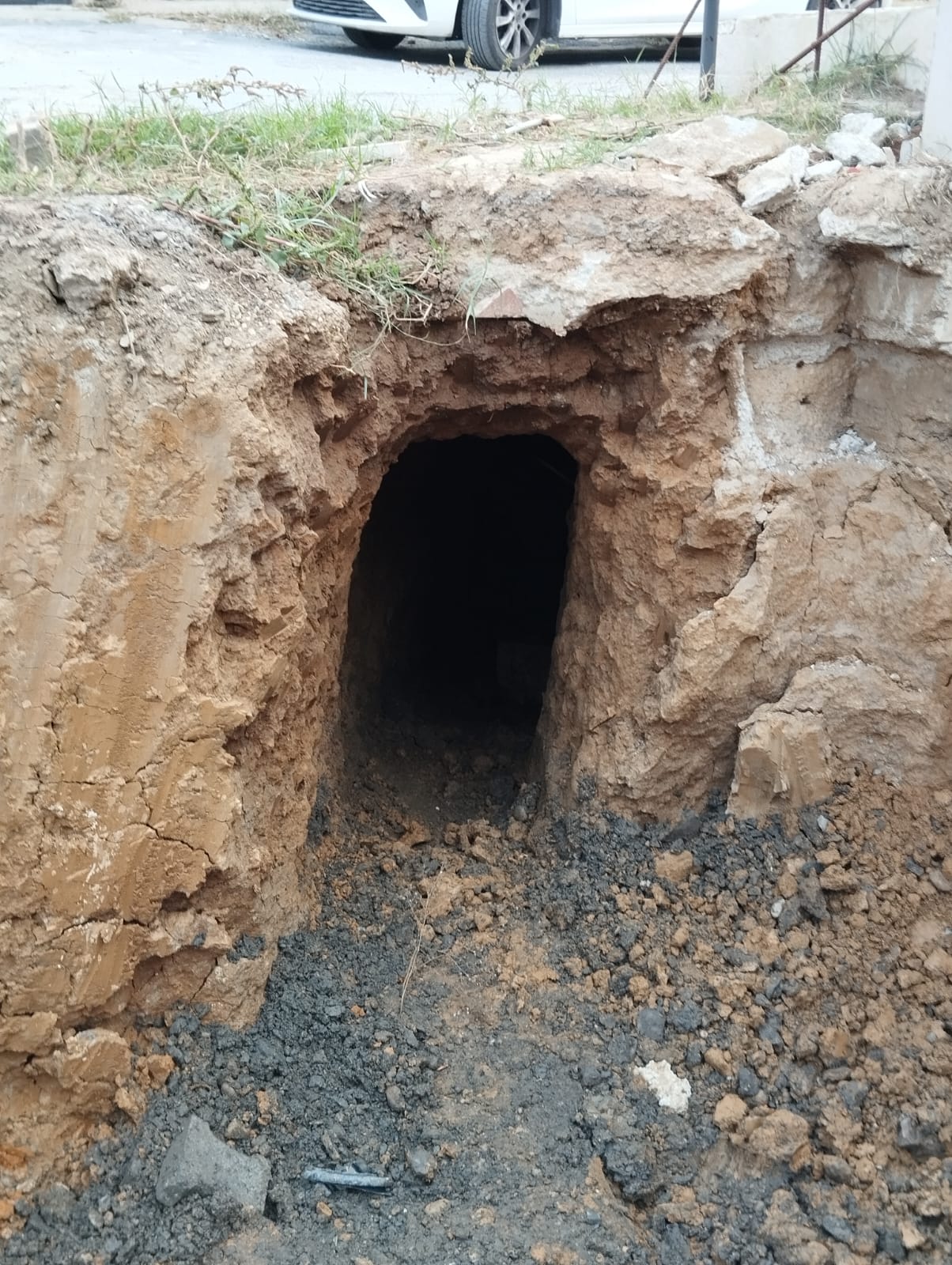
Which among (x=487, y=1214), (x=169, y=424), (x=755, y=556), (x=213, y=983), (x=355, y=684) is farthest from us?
(x=355, y=684)

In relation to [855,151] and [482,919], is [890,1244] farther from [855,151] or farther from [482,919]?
[855,151]

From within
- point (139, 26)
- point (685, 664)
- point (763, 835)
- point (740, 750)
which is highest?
point (139, 26)

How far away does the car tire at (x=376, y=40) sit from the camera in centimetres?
787

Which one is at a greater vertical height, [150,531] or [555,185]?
[555,185]

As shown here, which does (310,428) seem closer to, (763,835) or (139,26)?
(763,835)

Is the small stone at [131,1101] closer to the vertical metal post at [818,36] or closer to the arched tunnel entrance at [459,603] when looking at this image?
the arched tunnel entrance at [459,603]

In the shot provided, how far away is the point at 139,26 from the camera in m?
8.20

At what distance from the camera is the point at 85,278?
2760 millimetres

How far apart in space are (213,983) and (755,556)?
2157mm

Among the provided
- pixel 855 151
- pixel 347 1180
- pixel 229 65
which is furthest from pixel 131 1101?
pixel 229 65

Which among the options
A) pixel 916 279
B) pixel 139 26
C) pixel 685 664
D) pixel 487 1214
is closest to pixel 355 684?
pixel 685 664

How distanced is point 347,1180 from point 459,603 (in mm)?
3872

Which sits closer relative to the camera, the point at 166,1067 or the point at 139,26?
the point at 166,1067

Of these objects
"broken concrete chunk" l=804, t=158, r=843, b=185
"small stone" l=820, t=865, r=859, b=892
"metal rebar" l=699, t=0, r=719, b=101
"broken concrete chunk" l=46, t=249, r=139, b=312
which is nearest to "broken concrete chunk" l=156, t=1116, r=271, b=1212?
"small stone" l=820, t=865, r=859, b=892
